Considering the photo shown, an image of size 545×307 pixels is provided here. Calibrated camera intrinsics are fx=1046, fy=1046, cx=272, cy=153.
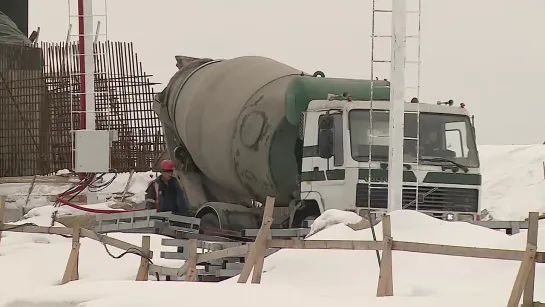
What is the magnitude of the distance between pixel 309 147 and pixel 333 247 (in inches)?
211

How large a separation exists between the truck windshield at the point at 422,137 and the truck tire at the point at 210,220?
9.87ft

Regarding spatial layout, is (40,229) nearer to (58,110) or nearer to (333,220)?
(333,220)

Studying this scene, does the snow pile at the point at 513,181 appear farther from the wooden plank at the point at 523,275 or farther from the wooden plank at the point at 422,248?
the wooden plank at the point at 523,275

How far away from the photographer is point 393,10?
565 inches

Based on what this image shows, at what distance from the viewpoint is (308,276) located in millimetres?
10859

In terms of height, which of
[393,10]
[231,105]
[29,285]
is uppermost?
[393,10]

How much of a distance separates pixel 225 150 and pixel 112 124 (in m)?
8.37

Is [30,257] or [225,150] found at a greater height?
[225,150]

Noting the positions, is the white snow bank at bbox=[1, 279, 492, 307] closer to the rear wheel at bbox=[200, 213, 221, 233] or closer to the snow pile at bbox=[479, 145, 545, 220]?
the rear wheel at bbox=[200, 213, 221, 233]

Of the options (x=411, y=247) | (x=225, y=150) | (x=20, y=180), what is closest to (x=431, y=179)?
(x=225, y=150)

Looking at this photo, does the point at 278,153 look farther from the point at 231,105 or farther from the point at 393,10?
the point at 393,10

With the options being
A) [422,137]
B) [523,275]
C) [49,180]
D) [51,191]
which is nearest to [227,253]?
[523,275]

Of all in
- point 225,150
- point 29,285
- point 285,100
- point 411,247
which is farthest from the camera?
point 225,150

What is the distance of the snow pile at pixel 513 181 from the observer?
36.2 metres
